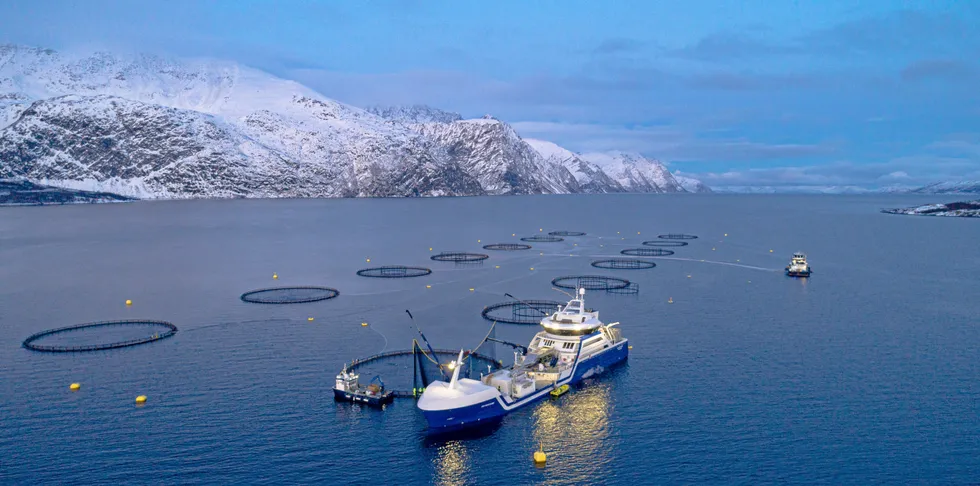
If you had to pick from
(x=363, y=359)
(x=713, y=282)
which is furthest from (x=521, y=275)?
(x=363, y=359)

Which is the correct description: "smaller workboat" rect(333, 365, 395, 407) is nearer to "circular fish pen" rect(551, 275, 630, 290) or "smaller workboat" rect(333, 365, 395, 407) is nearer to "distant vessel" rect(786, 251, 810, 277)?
"circular fish pen" rect(551, 275, 630, 290)

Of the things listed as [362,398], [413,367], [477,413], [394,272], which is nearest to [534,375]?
[477,413]

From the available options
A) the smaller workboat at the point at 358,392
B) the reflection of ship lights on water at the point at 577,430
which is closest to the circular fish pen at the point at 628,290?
the reflection of ship lights on water at the point at 577,430

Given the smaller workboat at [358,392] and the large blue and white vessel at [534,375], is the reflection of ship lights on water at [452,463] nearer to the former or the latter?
the large blue and white vessel at [534,375]

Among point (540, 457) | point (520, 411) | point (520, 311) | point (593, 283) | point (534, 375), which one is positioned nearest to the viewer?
point (540, 457)

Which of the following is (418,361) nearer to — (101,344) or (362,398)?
(362,398)

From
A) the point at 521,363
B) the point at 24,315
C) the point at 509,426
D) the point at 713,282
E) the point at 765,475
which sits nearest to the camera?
the point at 765,475

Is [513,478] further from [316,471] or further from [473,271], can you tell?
[473,271]
